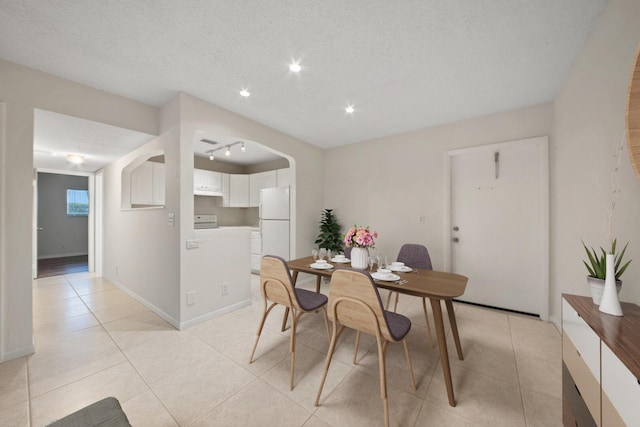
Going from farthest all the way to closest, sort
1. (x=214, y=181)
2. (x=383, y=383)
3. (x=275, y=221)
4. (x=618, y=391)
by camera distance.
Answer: (x=214, y=181) < (x=275, y=221) < (x=383, y=383) < (x=618, y=391)

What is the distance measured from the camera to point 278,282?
1827 mm

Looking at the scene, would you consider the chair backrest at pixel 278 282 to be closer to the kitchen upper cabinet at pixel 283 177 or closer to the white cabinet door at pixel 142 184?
the kitchen upper cabinet at pixel 283 177

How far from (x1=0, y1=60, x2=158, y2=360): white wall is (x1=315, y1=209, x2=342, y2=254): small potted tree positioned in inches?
131

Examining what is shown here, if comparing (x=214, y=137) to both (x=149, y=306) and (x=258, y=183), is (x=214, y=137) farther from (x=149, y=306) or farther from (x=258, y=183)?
(x=149, y=306)

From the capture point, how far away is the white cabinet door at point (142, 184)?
12.7ft

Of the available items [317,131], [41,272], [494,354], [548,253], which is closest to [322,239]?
[317,131]

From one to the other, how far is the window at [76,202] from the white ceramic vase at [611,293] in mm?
10282

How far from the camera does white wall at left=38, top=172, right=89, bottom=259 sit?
6.31 metres

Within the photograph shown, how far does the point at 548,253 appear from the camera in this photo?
269cm

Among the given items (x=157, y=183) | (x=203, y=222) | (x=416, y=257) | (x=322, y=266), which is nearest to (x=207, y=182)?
(x=157, y=183)

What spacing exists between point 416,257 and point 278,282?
1.60 m

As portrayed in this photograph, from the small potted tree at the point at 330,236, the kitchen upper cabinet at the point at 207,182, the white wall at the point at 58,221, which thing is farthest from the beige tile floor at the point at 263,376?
the white wall at the point at 58,221

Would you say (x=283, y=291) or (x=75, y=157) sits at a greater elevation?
(x=75, y=157)

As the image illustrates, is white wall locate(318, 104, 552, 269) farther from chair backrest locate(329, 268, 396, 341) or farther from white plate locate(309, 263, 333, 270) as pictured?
chair backrest locate(329, 268, 396, 341)
